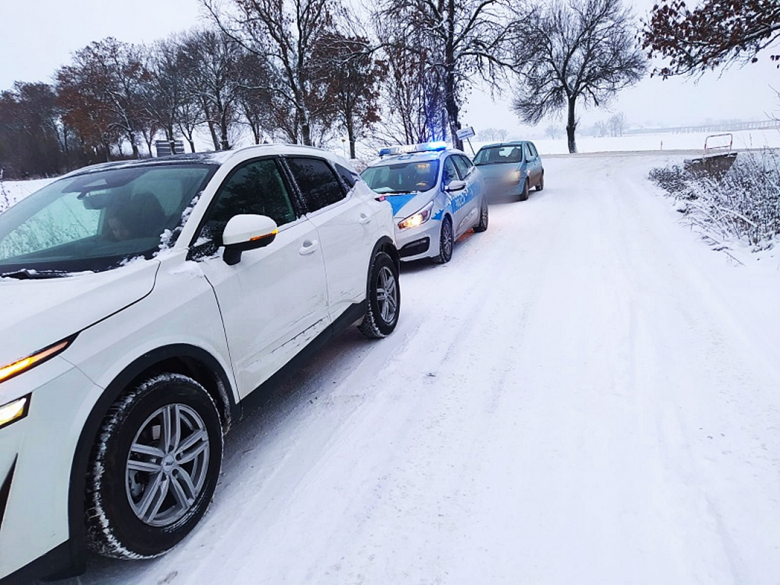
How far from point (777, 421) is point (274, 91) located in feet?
79.7

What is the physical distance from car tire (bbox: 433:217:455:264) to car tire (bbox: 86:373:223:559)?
5230mm

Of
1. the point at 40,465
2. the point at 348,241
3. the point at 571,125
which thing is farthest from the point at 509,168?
the point at 571,125

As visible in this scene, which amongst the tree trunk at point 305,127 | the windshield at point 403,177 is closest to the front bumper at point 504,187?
the windshield at point 403,177

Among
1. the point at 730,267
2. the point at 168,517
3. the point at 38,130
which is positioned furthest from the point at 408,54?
the point at 38,130

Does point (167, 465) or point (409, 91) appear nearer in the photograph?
point (167, 465)

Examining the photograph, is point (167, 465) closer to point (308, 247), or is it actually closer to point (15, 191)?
point (308, 247)

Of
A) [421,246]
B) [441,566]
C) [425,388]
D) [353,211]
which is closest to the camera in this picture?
[441,566]

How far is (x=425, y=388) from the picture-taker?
11.9 feet

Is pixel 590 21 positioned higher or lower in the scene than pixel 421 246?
higher

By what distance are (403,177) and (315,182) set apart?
410 cm

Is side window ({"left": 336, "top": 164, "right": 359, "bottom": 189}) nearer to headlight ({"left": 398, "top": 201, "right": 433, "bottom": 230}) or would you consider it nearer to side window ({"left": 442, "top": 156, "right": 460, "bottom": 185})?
headlight ({"left": 398, "top": 201, "right": 433, "bottom": 230})

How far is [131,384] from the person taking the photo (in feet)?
6.62

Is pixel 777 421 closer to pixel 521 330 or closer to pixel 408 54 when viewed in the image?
pixel 521 330

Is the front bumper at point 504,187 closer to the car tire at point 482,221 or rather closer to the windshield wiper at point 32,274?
the car tire at point 482,221
